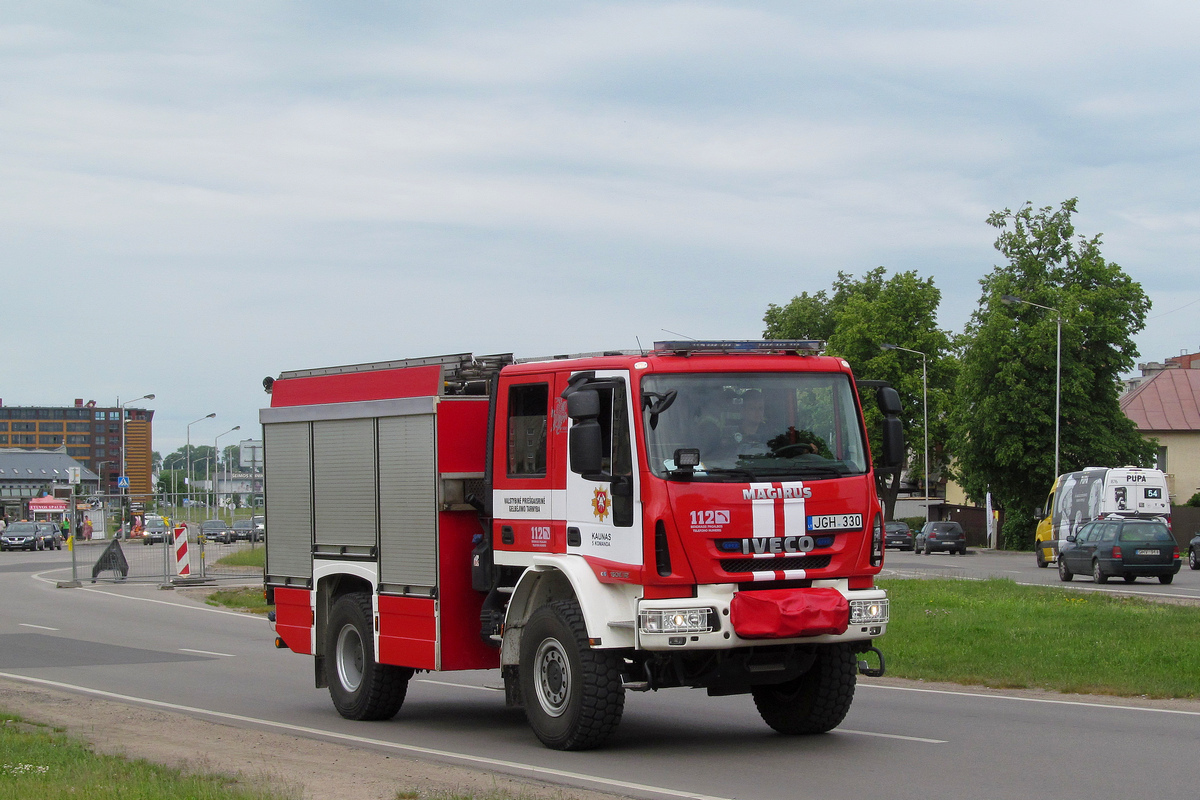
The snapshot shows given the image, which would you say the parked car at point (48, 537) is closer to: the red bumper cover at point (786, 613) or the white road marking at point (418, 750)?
the white road marking at point (418, 750)

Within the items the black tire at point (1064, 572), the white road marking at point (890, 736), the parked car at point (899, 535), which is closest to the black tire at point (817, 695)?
the white road marking at point (890, 736)

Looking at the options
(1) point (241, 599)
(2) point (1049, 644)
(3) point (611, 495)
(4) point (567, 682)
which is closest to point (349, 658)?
(4) point (567, 682)

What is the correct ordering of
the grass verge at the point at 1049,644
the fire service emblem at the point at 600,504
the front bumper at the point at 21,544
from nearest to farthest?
1. the fire service emblem at the point at 600,504
2. the grass verge at the point at 1049,644
3. the front bumper at the point at 21,544

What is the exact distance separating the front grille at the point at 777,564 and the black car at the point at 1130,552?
80.7ft

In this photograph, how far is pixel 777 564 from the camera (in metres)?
9.45

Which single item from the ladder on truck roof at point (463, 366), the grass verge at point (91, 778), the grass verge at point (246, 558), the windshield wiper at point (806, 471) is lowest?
the grass verge at point (246, 558)

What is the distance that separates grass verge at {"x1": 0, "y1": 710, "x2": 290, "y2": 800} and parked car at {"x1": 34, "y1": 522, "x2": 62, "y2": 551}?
2625 inches

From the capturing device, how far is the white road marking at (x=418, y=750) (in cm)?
845

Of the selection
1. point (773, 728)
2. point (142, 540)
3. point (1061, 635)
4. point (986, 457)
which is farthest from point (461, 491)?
point (986, 457)

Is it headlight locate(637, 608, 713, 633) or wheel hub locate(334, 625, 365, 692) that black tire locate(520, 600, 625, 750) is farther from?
wheel hub locate(334, 625, 365, 692)

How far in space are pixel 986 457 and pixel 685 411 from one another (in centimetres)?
5658

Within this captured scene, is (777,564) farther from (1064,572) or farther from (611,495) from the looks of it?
(1064,572)

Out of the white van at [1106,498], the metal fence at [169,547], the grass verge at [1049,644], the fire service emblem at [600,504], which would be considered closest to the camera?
the fire service emblem at [600,504]

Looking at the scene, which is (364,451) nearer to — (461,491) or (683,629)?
(461,491)
